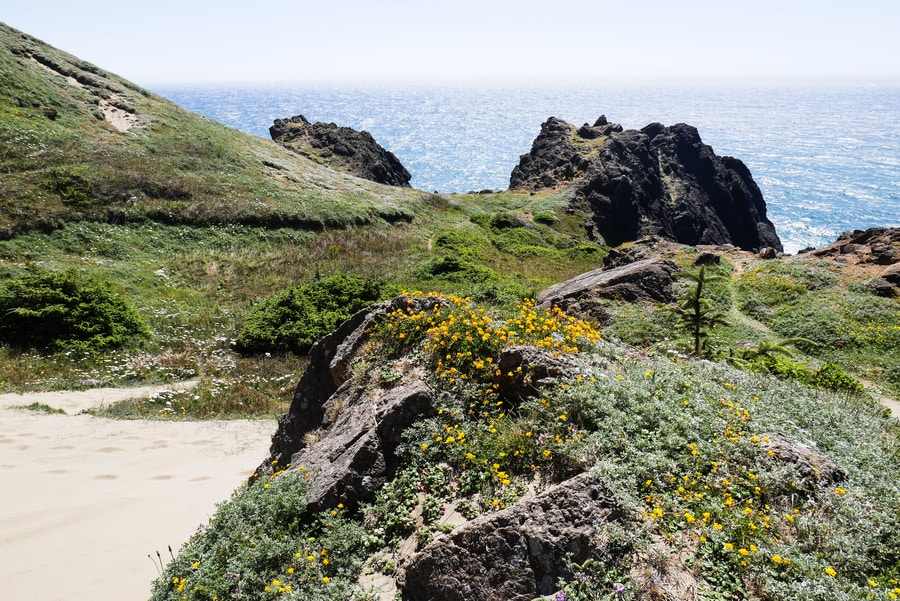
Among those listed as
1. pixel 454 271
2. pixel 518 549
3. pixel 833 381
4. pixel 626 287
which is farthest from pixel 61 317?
pixel 833 381

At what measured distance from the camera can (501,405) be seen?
21.2 ft

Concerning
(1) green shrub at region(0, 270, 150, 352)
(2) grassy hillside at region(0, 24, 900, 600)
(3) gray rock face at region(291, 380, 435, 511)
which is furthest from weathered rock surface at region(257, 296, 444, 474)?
(1) green shrub at region(0, 270, 150, 352)

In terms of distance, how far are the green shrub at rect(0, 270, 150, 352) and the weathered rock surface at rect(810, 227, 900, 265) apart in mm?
33693

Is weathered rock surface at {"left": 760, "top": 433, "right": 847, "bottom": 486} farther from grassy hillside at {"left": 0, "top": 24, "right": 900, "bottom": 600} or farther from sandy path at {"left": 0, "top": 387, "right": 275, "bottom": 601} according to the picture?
sandy path at {"left": 0, "top": 387, "right": 275, "bottom": 601}

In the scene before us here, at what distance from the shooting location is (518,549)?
13.9 ft

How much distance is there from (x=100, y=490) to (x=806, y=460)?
1078 cm

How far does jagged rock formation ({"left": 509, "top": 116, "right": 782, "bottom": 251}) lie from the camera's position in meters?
64.3

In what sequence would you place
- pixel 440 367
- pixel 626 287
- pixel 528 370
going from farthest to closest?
pixel 626 287 → pixel 440 367 → pixel 528 370

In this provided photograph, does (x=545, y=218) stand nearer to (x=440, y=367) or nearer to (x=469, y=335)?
(x=469, y=335)

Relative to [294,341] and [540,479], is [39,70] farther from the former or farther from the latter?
[540,479]

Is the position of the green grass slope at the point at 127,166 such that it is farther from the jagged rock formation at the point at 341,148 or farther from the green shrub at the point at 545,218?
the jagged rock formation at the point at 341,148

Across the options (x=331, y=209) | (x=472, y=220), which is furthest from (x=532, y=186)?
(x=331, y=209)

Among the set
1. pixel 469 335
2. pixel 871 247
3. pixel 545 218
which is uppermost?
pixel 469 335

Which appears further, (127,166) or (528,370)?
(127,166)
